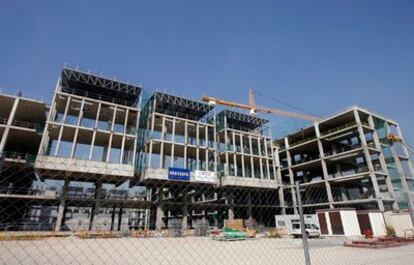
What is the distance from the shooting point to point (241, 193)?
50.7 m

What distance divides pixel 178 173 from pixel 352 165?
38.6m

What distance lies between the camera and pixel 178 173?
130ft

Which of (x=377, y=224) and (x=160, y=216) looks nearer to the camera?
(x=377, y=224)

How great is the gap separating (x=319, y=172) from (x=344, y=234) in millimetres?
34078

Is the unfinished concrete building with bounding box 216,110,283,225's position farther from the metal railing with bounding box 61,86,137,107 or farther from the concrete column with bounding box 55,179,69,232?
the concrete column with bounding box 55,179,69,232

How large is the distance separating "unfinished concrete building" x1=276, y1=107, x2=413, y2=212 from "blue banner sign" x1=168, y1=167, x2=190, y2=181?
52.9 feet

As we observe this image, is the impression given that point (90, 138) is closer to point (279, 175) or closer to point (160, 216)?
point (160, 216)

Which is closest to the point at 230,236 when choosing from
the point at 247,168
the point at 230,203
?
the point at 230,203

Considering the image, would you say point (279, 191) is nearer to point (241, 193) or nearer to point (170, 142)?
point (241, 193)

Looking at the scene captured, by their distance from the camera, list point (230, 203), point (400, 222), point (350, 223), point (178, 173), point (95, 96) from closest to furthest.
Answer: point (350, 223) → point (400, 222) → point (178, 173) → point (95, 96) → point (230, 203)

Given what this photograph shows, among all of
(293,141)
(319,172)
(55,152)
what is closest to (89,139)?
(55,152)

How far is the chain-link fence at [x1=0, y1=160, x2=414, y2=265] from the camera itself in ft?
51.0

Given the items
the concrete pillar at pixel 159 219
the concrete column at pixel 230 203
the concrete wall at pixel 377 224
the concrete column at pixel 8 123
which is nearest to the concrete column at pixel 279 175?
the concrete column at pixel 230 203

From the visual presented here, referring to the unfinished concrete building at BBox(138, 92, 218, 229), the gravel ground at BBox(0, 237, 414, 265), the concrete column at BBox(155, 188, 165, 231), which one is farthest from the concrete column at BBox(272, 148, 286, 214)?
the gravel ground at BBox(0, 237, 414, 265)
